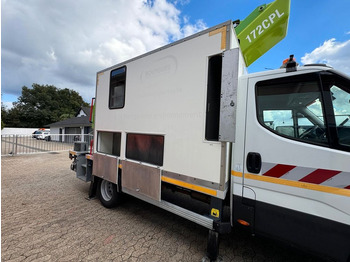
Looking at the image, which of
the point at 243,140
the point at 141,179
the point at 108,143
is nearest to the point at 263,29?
the point at 243,140

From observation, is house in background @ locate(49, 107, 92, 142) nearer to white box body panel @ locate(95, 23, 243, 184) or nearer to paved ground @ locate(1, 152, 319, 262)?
paved ground @ locate(1, 152, 319, 262)

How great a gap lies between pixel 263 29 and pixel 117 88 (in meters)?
3.13

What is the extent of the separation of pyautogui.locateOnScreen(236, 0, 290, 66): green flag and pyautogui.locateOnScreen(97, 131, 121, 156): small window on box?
3.35 metres

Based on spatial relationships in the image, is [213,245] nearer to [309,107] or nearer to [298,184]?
[298,184]

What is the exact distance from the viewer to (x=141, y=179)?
285 centimetres

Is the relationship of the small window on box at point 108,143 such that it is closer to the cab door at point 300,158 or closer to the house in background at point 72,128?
the cab door at point 300,158

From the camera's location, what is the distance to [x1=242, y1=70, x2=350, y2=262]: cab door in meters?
1.58

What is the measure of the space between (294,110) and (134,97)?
7.71 ft

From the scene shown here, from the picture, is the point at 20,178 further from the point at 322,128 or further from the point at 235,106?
the point at 322,128

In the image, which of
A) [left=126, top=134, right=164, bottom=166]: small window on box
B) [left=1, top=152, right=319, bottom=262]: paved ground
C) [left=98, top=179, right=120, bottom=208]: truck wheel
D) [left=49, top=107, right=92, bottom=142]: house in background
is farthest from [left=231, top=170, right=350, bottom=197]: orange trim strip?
[left=49, top=107, right=92, bottom=142]: house in background

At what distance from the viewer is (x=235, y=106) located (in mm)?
1969

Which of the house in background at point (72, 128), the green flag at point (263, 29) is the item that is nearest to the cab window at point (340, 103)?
the green flag at point (263, 29)

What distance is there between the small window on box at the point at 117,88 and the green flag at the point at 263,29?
8.15ft

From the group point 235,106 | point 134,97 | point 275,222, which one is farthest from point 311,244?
point 134,97
